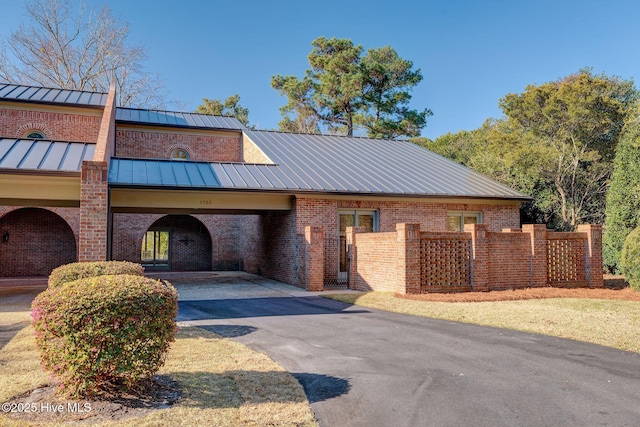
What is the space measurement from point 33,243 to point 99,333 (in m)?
21.1

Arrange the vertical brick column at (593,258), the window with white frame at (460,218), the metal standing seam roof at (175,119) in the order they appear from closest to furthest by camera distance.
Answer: the vertical brick column at (593,258)
the window with white frame at (460,218)
the metal standing seam roof at (175,119)

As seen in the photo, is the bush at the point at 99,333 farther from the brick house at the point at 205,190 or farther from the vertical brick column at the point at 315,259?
the vertical brick column at the point at 315,259

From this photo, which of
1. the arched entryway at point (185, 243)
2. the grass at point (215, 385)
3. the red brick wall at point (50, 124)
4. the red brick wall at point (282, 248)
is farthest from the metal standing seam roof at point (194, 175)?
the arched entryway at point (185, 243)

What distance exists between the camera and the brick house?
12.5 m

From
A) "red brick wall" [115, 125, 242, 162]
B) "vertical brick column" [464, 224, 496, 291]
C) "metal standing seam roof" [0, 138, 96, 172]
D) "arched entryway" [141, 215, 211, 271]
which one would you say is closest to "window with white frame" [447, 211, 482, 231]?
"vertical brick column" [464, 224, 496, 291]

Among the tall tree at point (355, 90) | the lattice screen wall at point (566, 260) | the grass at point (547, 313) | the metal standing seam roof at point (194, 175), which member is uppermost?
the tall tree at point (355, 90)

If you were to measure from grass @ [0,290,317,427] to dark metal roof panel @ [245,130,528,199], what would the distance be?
977cm

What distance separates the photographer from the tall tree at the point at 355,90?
36375mm

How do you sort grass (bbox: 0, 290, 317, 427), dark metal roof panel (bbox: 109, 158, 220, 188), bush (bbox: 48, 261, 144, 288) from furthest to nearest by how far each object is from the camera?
dark metal roof panel (bbox: 109, 158, 220, 188) → bush (bbox: 48, 261, 144, 288) → grass (bbox: 0, 290, 317, 427)

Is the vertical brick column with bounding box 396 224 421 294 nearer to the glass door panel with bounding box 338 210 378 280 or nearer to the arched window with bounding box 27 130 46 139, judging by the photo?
the glass door panel with bounding box 338 210 378 280

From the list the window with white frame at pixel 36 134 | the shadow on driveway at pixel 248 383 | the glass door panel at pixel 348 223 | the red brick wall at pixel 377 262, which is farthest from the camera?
the window with white frame at pixel 36 134

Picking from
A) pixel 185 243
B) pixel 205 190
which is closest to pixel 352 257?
pixel 205 190

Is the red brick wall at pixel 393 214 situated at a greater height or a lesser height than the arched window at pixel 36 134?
lesser

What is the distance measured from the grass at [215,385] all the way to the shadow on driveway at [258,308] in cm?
304
